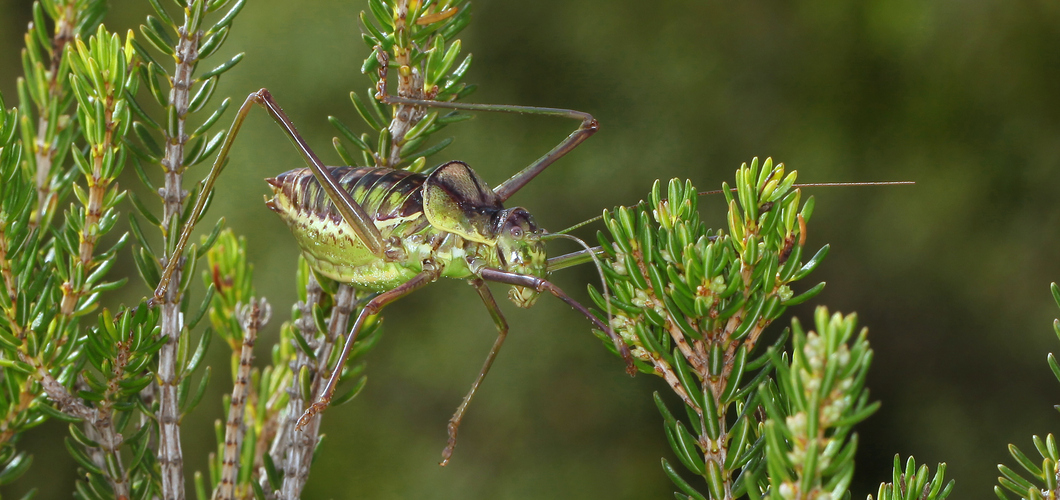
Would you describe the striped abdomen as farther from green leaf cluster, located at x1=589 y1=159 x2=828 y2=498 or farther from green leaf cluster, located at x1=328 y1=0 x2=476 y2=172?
green leaf cluster, located at x1=589 y1=159 x2=828 y2=498

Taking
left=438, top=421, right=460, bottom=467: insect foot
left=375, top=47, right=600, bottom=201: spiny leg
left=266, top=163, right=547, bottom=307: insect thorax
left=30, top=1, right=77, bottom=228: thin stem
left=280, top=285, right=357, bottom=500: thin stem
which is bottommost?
left=438, top=421, right=460, bottom=467: insect foot

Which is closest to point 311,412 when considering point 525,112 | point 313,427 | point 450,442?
point 313,427

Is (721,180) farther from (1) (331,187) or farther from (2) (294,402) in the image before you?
(2) (294,402)

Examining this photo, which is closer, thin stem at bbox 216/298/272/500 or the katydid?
thin stem at bbox 216/298/272/500

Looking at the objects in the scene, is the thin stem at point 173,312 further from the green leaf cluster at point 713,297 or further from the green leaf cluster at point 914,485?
the green leaf cluster at point 914,485

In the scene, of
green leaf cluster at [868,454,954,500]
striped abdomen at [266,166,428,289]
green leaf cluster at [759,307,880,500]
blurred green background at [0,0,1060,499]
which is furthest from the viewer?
blurred green background at [0,0,1060,499]

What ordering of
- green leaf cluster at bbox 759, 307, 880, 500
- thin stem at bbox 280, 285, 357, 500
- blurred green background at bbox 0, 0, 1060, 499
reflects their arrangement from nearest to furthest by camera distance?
green leaf cluster at bbox 759, 307, 880, 500 → thin stem at bbox 280, 285, 357, 500 → blurred green background at bbox 0, 0, 1060, 499

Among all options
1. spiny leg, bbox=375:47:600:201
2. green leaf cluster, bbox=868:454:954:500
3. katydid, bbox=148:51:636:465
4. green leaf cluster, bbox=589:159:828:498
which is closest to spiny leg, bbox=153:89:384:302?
katydid, bbox=148:51:636:465

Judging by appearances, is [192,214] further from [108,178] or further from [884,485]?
[884,485]
